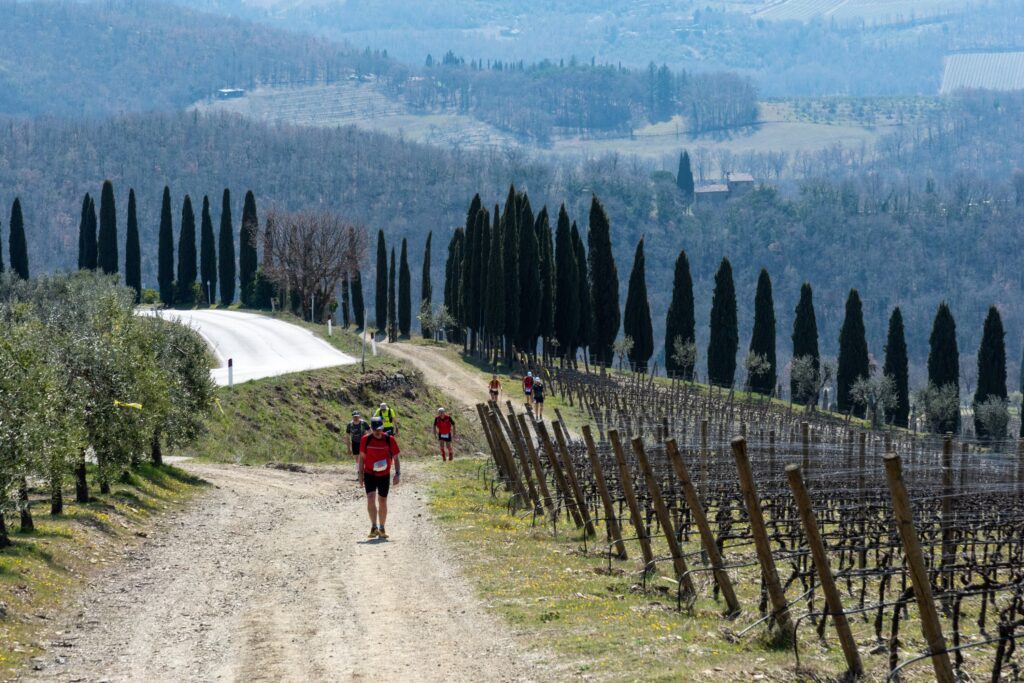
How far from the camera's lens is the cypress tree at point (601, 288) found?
77938 mm

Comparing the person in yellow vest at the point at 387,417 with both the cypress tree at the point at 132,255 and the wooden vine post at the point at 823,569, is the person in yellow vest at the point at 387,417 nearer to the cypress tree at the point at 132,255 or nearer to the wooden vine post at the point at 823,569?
the wooden vine post at the point at 823,569

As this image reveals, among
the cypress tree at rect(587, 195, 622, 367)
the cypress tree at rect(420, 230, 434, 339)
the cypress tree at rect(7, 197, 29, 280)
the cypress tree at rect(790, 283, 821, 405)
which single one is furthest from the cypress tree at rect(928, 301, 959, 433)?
the cypress tree at rect(7, 197, 29, 280)

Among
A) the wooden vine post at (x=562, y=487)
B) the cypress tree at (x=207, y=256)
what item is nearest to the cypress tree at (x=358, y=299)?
the cypress tree at (x=207, y=256)


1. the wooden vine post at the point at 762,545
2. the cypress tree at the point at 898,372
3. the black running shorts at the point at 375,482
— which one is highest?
the wooden vine post at the point at 762,545

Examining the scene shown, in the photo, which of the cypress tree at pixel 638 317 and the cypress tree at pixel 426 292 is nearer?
the cypress tree at pixel 638 317

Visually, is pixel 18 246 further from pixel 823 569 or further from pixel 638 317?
pixel 823 569

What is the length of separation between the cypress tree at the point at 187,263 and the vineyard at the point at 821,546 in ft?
241

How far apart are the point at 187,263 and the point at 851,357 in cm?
4687

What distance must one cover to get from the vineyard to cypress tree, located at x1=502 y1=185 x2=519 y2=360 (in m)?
39.7

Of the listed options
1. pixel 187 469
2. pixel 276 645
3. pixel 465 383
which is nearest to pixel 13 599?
pixel 276 645

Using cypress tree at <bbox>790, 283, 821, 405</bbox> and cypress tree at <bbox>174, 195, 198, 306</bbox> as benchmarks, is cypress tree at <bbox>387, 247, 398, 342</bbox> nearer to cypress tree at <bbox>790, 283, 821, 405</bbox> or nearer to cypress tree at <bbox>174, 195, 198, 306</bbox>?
cypress tree at <bbox>174, 195, 198, 306</bbox>

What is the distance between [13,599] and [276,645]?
3.72m

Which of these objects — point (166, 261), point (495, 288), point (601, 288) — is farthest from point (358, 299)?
point (495, 288)

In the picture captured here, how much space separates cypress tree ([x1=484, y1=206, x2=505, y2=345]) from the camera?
69.1 metres
